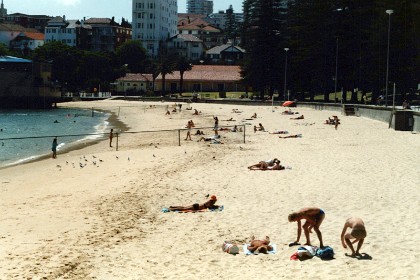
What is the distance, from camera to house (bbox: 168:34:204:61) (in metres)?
136

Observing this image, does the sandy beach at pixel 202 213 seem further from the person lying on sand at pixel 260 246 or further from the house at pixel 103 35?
the house at pixel 103 35

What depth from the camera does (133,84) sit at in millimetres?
106750

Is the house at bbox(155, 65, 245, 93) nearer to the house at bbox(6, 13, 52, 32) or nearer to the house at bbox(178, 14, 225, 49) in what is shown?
the house at bbox(178, 14, 225, 49)

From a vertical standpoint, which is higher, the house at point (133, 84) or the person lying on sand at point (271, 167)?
the house at point (133, 84)

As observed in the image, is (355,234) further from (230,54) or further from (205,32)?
(205,32)

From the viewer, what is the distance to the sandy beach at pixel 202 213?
30.7ft

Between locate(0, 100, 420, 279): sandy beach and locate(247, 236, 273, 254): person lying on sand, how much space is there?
0.23 metres

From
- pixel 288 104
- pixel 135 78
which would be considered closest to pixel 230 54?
pixel 135 78

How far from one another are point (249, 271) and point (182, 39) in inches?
5143

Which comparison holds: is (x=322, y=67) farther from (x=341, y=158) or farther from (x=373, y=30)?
(x=341, y=158)

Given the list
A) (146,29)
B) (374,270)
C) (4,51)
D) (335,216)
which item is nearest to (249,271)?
(374,270)

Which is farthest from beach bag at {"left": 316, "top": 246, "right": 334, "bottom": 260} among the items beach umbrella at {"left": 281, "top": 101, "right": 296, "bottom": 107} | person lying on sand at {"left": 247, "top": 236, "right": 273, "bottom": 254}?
beach umbrella at {"left": 281, "top": 101, "right": 296, "bottom": 107}

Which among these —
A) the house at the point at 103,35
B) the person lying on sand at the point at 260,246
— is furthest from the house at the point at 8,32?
the person lying on sand at the point at 260,246

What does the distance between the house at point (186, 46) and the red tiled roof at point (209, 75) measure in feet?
92.4
